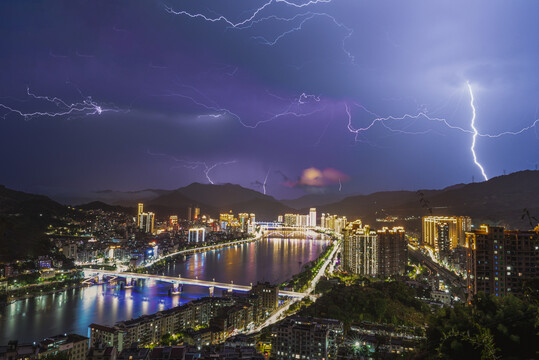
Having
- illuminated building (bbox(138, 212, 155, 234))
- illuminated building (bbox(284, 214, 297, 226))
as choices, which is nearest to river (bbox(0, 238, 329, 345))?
illuminated building (bbox(138, 212, 155, 234))

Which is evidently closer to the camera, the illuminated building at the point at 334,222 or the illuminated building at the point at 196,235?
the illuminated building at the point at 196,235

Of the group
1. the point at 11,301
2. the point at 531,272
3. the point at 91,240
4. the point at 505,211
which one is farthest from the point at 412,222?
the point at 11,301

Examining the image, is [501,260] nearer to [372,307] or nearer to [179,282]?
[372,307]

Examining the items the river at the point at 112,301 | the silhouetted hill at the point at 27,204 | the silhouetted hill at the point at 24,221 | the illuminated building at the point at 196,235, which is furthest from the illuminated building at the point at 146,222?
the river at the point at 112,301

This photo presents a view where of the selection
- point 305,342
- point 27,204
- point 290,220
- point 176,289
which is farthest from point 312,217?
point 305,342

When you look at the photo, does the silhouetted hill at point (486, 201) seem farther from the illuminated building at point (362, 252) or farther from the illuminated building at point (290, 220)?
the illuminated building at point (290, 220)

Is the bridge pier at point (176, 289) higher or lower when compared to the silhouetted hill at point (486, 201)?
lower
